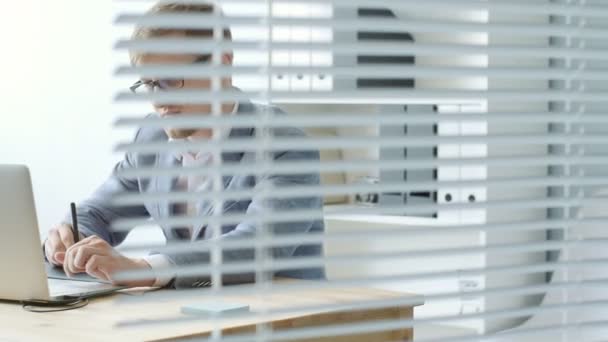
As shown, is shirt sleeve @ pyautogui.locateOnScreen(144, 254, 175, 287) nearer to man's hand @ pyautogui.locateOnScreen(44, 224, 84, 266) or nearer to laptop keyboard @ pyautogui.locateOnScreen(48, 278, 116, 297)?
laptop keyboard @ pyautogui.locateOnScreen(48, 278, 116, 297)

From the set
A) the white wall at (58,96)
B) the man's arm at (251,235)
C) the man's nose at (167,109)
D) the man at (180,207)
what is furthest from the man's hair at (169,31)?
the white wall at (58,96)

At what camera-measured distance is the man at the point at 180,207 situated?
229 centimetres

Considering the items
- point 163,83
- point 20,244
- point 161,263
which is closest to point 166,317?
point 161,263

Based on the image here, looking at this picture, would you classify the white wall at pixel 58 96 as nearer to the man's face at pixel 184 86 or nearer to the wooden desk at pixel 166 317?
the man's face at pixel 184 86

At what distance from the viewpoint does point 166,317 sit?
204 centimetres

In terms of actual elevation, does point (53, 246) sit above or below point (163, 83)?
below

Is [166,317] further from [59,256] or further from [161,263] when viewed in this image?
[59,256]

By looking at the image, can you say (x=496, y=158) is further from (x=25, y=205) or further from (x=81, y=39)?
(x=81, y=39)

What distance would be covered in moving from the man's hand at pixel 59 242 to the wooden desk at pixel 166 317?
0.88ft

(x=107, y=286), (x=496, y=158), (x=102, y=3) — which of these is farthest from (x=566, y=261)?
(x=102, y=3)

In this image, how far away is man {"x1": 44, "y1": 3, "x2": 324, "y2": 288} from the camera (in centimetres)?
229

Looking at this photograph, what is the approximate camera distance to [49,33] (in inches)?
196

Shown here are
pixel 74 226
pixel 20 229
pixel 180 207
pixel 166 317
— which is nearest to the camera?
pixel 166 317

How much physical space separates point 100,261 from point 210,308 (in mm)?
453
